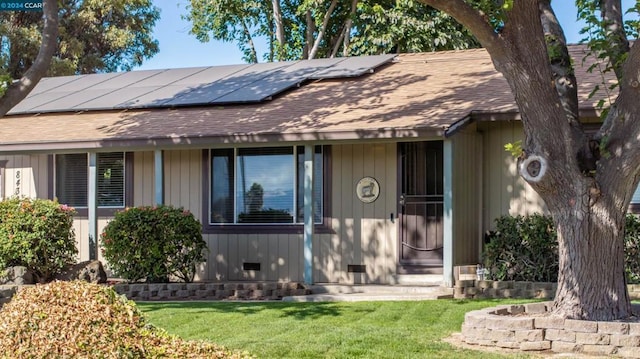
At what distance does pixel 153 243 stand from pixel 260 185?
207 centimetres

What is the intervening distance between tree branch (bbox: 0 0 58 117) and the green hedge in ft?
20.8

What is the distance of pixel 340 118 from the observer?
13594 millimetres

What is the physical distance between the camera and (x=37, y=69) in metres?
10.4

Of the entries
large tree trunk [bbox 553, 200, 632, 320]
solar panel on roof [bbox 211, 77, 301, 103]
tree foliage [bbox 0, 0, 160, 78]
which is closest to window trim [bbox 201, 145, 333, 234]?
solar panel on roof [bbox 211, 77, 301, 103]

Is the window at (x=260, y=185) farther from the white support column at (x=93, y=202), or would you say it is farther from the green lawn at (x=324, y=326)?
the green lawn at (x=324, y=326)

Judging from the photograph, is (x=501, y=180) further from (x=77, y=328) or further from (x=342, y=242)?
(x=77, y=328)

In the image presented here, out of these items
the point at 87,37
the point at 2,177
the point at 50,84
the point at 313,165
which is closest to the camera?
the point at 313,165

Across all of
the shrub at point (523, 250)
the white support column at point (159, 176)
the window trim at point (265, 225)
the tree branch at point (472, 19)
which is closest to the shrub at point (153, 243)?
the white support column at point (159, 176)

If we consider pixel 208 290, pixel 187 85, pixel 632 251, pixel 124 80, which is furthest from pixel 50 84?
pixel 632 251

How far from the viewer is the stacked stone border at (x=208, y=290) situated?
13.1 metres

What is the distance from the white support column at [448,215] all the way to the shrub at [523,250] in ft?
2.02

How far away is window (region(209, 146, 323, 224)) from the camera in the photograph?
14391 mm

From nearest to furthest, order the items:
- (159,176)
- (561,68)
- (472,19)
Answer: (472,19), (561,68), (159,176)

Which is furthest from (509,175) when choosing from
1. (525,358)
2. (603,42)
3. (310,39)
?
(310,39)
